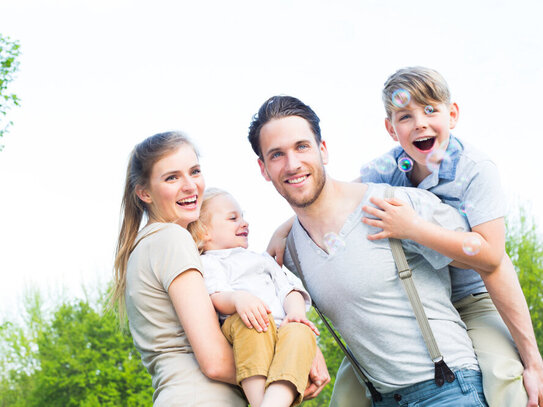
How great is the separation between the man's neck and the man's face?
0.07m

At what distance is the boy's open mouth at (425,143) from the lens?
4.40 m

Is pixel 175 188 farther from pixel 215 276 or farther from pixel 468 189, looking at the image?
pixel 468 189

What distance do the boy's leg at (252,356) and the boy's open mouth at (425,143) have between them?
1754 mm

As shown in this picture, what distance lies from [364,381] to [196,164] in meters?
1.91

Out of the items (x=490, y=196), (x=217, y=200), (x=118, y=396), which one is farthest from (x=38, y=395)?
(x=490, y=196)

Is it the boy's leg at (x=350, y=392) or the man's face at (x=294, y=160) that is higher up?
the man's face at (x=294, y=160)

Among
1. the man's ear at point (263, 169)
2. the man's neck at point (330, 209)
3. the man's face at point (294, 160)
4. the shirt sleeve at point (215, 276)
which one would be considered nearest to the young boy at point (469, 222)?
the man's neck at point (330, 209)

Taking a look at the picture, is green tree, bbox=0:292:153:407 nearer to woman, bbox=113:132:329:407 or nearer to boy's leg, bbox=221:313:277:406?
woman, bbox=113:132:329:407

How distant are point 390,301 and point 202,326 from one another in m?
1.25

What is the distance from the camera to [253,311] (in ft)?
11.5

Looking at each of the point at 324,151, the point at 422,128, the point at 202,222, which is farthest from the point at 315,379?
the point at 422,128

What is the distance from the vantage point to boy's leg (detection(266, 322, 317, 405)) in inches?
131

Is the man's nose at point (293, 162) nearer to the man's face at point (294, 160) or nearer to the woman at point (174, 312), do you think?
the man's face at point (294, 160)

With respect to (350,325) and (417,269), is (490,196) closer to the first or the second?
(417,269)
